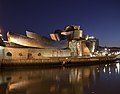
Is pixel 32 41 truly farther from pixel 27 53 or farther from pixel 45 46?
pixel 27 53

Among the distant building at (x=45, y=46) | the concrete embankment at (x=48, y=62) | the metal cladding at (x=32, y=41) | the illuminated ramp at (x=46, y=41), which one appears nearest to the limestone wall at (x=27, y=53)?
the distant building at (x=45, y=46)

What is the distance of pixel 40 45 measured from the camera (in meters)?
34.1

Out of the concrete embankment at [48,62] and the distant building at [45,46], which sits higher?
the distant building at [45,46]

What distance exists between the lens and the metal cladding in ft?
99.3

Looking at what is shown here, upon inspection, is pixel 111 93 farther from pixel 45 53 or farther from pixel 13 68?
pixel 45 53

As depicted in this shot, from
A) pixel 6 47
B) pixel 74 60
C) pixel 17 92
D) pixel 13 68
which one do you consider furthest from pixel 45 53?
pixel 17 92

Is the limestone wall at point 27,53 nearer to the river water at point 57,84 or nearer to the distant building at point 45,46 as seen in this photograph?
the distant building at point 45,46

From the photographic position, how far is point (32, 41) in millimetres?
32969

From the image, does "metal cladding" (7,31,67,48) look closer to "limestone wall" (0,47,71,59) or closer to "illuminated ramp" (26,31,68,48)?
"illuminated ramp" (26,31,68,48)

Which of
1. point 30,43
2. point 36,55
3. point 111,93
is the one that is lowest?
point 111,93

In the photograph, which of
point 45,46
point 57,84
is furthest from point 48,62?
point 57,84

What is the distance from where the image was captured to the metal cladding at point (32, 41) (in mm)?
30281

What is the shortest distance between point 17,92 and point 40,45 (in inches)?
989

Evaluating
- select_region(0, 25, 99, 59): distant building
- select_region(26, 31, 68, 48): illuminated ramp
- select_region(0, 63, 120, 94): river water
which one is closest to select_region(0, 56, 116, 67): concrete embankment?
select_region(0, 25, 99, 59): distant building
